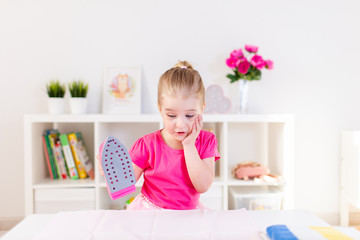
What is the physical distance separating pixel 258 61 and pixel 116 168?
1.52 m

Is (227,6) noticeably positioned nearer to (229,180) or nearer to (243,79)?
(243,79)

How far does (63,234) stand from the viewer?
683 mm

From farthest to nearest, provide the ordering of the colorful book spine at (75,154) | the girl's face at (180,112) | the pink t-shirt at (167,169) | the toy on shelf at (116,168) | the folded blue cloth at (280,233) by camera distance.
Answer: the colorful book spine at (75,154)
the pink t-shirt at (167,169)
the girl's face at (180,112)
the toy on shelf at (116,168)
the folded blue cloth at (280,233)

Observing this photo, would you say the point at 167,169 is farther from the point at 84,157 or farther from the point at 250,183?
the point at 84,157

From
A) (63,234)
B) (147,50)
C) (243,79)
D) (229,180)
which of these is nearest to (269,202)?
(229,180)

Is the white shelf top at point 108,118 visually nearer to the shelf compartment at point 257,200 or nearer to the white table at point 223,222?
the shelf compartment at point 257,200

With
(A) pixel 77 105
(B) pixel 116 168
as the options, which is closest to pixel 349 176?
(A) pixel 77 105

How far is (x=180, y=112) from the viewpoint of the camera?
2.91ft

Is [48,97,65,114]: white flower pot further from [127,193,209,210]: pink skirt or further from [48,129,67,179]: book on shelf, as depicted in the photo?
[127,193,209,210]: pink skirt

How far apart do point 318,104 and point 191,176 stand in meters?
1.66

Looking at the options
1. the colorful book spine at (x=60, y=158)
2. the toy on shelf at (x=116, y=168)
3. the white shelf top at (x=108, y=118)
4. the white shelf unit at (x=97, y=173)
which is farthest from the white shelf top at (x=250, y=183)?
the toy on shelf at (x=116, y=168)

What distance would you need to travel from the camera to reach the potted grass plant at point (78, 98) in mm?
2012

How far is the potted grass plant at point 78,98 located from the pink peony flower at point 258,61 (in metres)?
1.04

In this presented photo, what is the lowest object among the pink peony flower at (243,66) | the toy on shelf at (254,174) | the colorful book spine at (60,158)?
the toy on shelf at (254,174)
